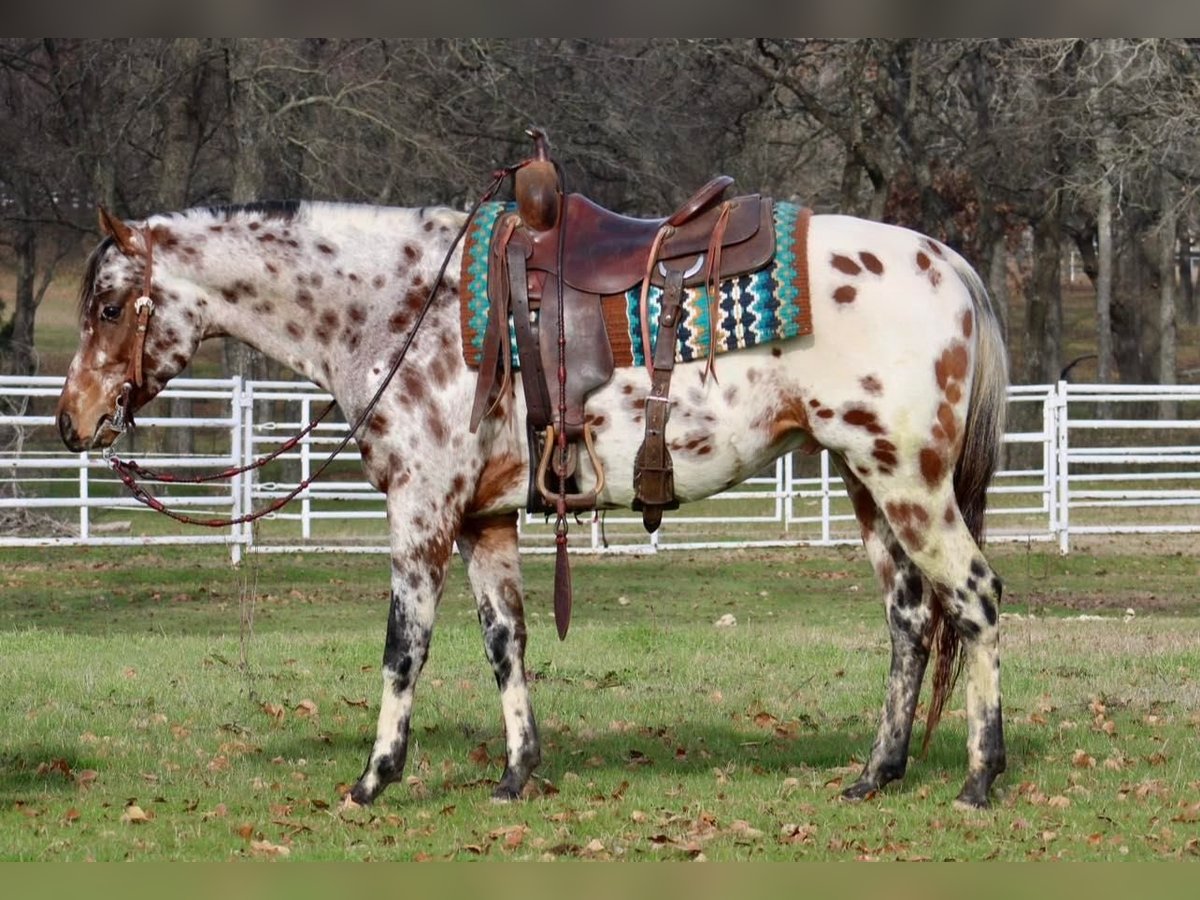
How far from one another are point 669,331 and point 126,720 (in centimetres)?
343

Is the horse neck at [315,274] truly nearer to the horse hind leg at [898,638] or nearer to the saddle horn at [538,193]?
the saddle horn at [538,193]

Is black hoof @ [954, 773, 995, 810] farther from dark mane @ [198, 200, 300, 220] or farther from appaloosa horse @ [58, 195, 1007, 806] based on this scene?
dark mane @ [198, 200, 300, 220]

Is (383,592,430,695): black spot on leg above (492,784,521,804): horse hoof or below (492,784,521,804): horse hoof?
above

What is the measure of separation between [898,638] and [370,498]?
48.3ft

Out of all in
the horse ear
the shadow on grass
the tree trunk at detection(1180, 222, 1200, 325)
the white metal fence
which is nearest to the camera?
the horse ear

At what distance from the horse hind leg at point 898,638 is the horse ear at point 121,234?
112 inches

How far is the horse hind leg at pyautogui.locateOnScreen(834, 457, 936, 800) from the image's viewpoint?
644cm

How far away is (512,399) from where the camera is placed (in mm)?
6301

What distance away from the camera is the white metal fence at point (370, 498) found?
17.2 metres

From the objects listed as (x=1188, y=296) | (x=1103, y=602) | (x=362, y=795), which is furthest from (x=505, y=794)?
(x=1188, y=296)

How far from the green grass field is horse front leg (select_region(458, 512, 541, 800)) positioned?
17 centimetres

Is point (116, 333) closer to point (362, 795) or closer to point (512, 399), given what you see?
point (512, 399)

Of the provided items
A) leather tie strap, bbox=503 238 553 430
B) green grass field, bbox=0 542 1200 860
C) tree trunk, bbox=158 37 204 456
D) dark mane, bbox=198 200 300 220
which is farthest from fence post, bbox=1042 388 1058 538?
dark mane, bbox=198 200 300 220

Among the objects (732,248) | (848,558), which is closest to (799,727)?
(732,248)
